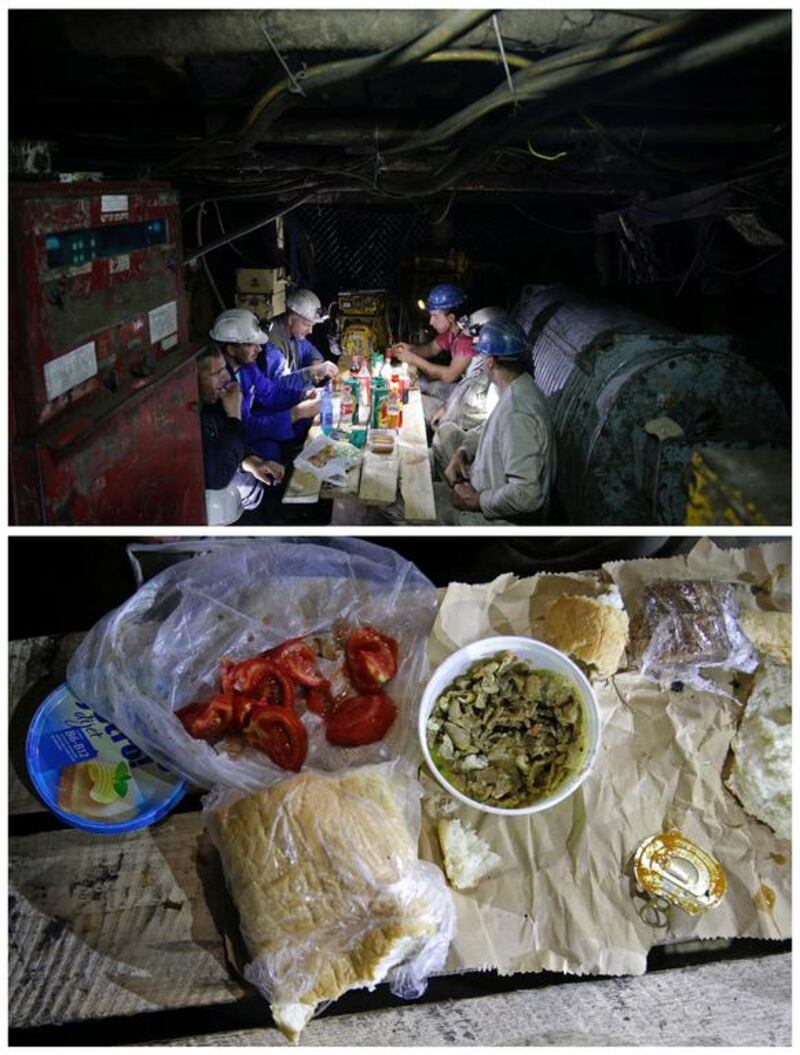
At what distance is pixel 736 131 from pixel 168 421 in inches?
109

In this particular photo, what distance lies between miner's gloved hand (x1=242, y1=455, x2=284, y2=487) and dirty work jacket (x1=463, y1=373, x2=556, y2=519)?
1470 mm

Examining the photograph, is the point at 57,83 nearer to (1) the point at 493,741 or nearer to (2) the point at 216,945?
(1) the point at 493,741

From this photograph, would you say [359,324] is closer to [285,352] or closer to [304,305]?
[304,305]

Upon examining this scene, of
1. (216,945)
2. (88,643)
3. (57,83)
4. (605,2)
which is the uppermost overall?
(57,83)

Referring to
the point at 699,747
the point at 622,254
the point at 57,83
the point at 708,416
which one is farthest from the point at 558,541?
the point at 622,254

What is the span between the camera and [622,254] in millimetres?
7352

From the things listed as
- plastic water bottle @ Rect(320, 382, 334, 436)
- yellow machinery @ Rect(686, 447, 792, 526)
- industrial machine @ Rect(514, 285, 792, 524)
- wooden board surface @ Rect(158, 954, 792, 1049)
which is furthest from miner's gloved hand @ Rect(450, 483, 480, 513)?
wooden board surface @ Rect(158, 954, 792, 1049)

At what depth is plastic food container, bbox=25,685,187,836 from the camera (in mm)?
2012

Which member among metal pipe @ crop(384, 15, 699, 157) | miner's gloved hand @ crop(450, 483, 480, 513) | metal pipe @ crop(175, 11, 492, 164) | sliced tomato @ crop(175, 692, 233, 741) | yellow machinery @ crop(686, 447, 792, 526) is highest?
metal pipe @ crop(175, 11, 492, 164)

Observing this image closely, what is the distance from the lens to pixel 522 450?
414 cm

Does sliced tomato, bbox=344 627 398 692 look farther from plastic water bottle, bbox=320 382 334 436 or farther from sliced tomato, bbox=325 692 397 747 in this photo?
plastic water bottle, bbox=320 382 334 436

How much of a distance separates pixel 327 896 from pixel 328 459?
10.8ft

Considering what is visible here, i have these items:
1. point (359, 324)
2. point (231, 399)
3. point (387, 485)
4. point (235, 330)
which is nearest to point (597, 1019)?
point (387, 485)

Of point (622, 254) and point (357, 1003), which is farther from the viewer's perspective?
point (622, 254)
